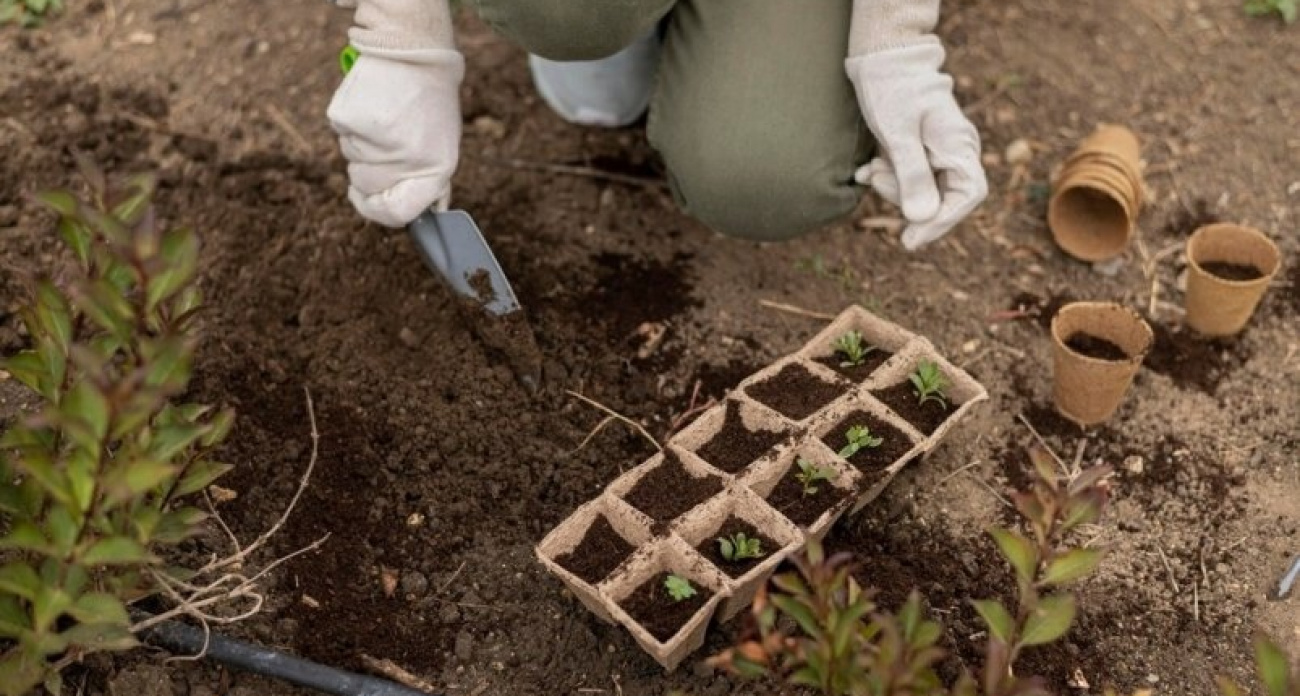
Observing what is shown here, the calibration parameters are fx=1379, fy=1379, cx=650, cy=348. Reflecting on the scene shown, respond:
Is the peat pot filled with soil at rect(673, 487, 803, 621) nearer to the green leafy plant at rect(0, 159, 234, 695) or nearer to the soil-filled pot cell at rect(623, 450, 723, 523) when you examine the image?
the soil-filled pot cell at rect(623, 450, 723, 523)

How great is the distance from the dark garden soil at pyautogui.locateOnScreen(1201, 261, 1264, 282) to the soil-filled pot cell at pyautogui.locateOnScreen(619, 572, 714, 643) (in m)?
1.14

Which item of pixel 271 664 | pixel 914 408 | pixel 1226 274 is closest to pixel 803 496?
pixel 914 408

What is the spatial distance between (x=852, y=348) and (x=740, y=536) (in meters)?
0.41

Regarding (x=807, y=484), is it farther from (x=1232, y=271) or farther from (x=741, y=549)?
(x=1232, y=271)

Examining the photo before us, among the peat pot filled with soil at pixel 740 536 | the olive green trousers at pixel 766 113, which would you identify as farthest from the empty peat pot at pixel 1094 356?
the peat pot filled with soil at pixel 740 536

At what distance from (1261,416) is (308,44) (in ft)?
6.33

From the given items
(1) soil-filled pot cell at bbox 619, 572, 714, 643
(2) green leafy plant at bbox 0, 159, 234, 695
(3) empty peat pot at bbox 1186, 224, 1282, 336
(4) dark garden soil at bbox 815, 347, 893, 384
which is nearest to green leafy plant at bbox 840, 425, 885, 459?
(4) dark garden soil at bbox 815, 347, 893, 384

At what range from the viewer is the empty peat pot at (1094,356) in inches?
82.4

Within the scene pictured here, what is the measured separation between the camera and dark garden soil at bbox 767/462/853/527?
1.89m

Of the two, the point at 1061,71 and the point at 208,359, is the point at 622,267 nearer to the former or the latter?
the point at 208,359

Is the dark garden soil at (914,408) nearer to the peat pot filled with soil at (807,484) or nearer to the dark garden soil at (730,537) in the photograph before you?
the peat pot filled with soil at (807,484)

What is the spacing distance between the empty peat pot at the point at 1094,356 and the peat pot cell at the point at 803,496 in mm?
473

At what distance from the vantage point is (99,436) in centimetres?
132

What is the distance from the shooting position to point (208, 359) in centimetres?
221
